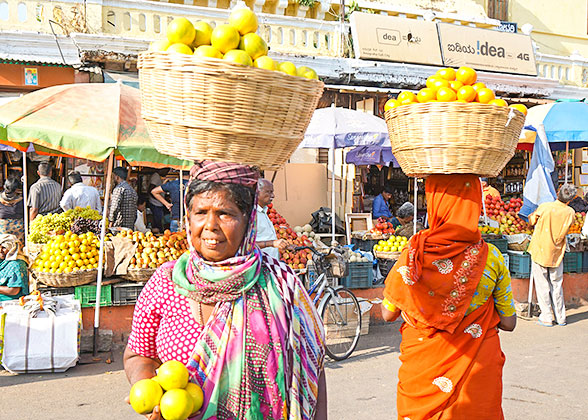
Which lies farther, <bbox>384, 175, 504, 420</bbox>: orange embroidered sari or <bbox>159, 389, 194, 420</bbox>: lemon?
<bbox>384, 175, 504, 420</bbox>: orange embroidered sari

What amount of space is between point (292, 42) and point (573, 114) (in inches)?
243

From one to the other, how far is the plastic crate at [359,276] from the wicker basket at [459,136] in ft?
16.0

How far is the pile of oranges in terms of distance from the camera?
3150mm

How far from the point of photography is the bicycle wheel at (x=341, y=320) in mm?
6930

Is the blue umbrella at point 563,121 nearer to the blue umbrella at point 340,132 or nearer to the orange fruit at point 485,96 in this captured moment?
the blue umbrella at point 340,132

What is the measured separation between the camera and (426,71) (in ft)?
47.0

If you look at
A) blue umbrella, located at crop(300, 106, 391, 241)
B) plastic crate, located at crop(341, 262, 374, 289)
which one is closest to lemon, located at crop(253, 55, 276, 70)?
plastic crate, located at crop(341, 262, 374, 289)

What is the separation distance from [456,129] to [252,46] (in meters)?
1.39

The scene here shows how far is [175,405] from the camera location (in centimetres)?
179

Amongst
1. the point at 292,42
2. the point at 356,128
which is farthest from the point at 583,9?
the point at 356,128

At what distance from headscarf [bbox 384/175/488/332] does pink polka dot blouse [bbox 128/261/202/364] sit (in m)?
1.65

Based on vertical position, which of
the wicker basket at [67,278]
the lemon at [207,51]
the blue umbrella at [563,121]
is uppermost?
the blue umbrella at [563,121]

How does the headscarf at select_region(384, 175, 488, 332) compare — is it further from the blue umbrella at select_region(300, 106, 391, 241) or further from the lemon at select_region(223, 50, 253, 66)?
the blue umbrella at select_region(300, 106, 391, 241)

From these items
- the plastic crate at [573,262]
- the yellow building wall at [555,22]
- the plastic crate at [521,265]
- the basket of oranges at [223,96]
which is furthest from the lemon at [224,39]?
the yellow building wall at [555,22]
